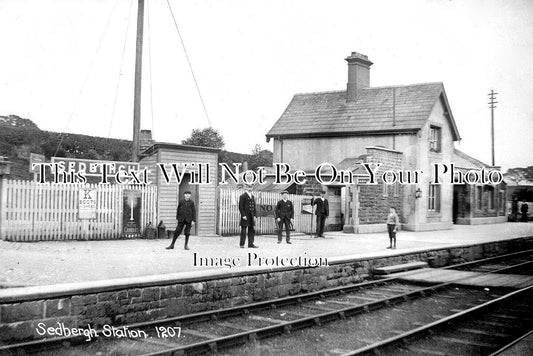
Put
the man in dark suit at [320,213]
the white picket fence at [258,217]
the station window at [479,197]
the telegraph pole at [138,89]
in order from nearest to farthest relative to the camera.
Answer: the telegraph pole at [138,89] → the white picket fence at [258,217] → the man in dark suit at [320,213] → the station window at [479,197]

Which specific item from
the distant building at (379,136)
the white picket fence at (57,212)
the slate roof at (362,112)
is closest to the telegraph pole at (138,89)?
the white picket fence at (57,212)

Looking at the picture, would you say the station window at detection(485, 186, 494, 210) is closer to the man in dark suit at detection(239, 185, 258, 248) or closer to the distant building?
the distant building

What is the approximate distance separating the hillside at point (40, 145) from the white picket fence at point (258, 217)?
31.2 feet

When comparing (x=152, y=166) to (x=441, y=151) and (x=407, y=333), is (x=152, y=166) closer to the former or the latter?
(x=407, y=333)

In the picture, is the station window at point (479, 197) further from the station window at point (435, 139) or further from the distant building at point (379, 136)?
the station window at point (435, 139)

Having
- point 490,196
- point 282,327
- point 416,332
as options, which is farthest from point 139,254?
point 490,196

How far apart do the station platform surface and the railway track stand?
104 centimetres

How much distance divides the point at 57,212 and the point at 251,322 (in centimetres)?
780

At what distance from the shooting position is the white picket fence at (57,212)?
1370 cm

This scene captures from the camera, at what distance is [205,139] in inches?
1449

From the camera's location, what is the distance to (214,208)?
18391 mm

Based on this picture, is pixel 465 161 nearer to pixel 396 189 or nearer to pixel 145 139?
pixel 396 189

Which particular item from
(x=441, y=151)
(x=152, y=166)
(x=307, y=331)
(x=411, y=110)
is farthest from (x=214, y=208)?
(x=441, y=151)

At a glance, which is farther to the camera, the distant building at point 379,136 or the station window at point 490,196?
the station window at point 490,196
